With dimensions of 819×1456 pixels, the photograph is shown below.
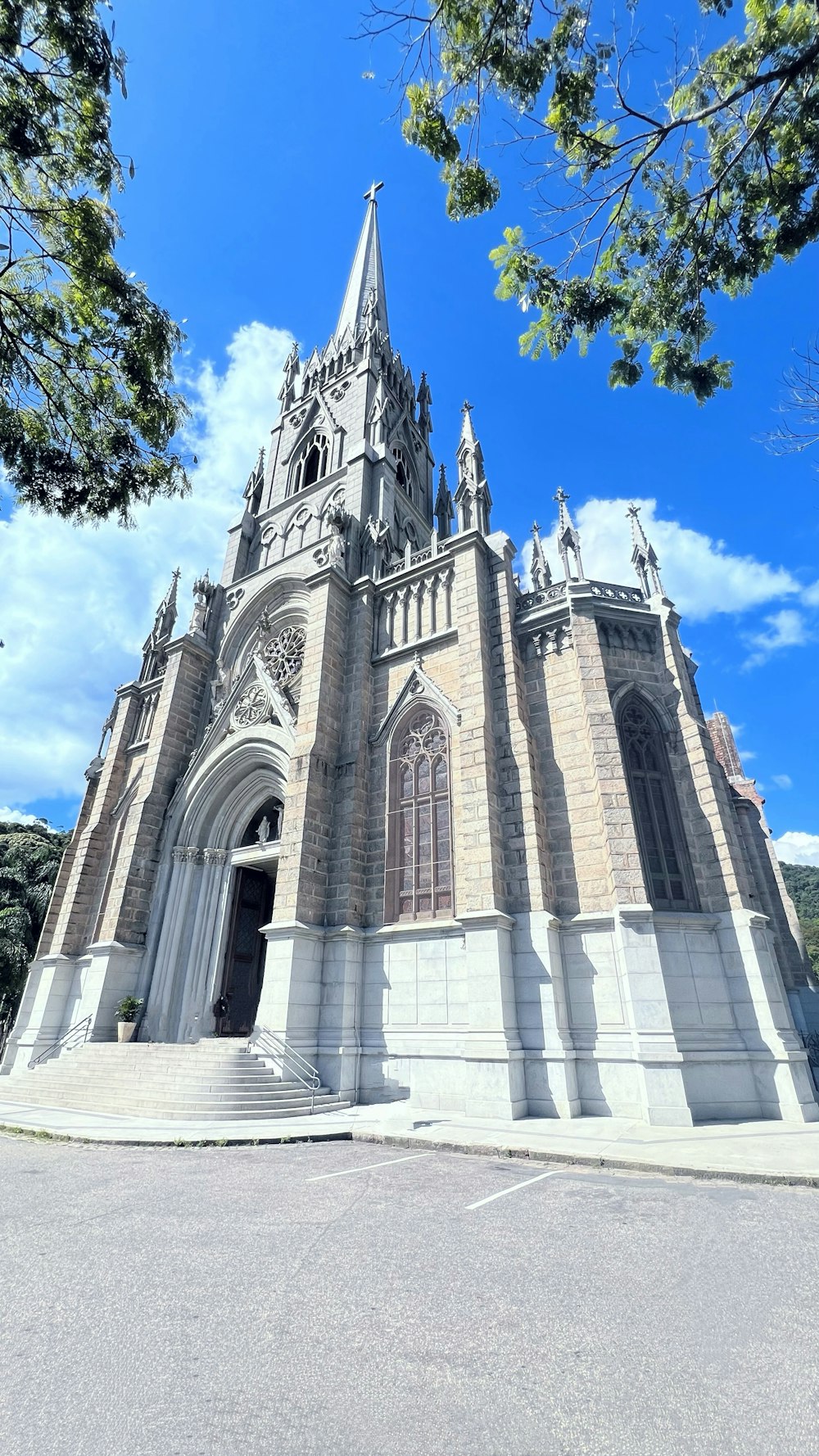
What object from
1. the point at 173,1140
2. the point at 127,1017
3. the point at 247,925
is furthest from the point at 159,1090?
the point at 247,925

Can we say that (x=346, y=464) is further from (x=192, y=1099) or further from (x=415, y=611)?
(x=192, y=1099)

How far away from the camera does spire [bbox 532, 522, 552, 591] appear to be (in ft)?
54.6

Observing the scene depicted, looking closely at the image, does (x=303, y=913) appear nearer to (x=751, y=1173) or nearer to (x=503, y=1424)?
(x=751, y=1173)

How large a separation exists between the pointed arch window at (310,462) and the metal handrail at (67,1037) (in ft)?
63.5

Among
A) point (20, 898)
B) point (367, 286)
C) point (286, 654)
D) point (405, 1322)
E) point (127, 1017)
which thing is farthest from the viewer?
point (367, 286)

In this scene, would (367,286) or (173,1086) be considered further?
(367,286)

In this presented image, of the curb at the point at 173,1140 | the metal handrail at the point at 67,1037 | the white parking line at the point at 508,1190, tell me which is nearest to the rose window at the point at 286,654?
the metal handrail at the point at 67,1037

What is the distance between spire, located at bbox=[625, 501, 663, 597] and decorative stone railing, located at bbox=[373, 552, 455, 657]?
4737 mm

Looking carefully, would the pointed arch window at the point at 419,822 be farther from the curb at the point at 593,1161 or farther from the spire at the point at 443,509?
the spire at the point at 443,509

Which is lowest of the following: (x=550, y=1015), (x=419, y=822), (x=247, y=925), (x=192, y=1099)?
(x=192, y=1099)

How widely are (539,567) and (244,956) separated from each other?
43.7ft

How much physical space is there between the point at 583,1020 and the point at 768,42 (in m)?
12.9

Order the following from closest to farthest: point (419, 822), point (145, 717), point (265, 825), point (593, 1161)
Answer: point (593, 1161)
point (419, 822)
point (265, 825)
point (145, 717)

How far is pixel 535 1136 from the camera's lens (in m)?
8.92
